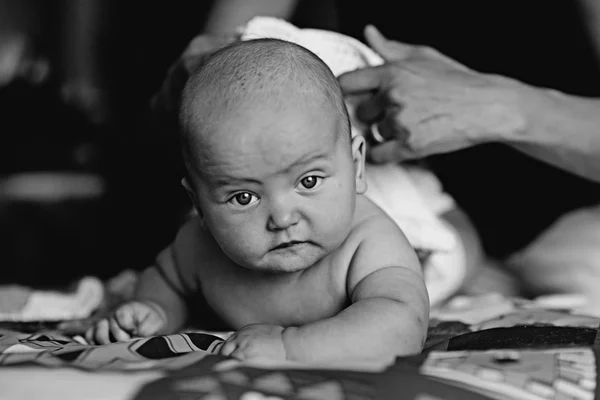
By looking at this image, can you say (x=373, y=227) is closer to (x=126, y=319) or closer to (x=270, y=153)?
(x=270, y=153)

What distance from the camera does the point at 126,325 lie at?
0.93 metres

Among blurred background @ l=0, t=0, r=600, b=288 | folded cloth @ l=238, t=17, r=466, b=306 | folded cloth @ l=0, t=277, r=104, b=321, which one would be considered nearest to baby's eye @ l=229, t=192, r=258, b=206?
folded cloth @ l=238, t=17, r=466, b=306

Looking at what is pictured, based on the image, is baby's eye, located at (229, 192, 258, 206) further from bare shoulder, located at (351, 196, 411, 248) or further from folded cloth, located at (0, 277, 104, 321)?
folded cloth, located at (0, 277, 104, 321)

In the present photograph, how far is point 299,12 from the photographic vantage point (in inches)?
63.6

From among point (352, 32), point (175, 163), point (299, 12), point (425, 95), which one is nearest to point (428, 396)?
point (425, 95)

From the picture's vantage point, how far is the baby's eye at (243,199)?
790mm

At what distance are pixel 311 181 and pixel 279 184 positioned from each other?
0.13 feet

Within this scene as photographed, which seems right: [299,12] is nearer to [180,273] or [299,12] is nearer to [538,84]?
[538,84]

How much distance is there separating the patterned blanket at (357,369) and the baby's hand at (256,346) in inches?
1.3

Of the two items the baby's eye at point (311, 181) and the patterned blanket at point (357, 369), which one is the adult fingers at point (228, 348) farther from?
the baby's eye at point (311, 181)

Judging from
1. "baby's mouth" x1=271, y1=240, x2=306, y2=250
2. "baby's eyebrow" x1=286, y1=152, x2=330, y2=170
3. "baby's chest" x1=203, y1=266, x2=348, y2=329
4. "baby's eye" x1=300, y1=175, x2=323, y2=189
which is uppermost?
"baby's eyebrow" x1=286, y1=152, x2=330, y2=170

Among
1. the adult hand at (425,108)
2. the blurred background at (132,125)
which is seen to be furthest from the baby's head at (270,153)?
the blurred background at (132,125)

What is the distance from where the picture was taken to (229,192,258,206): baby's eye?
790 mm

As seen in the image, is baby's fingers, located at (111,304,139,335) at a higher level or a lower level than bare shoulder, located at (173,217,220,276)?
lower
